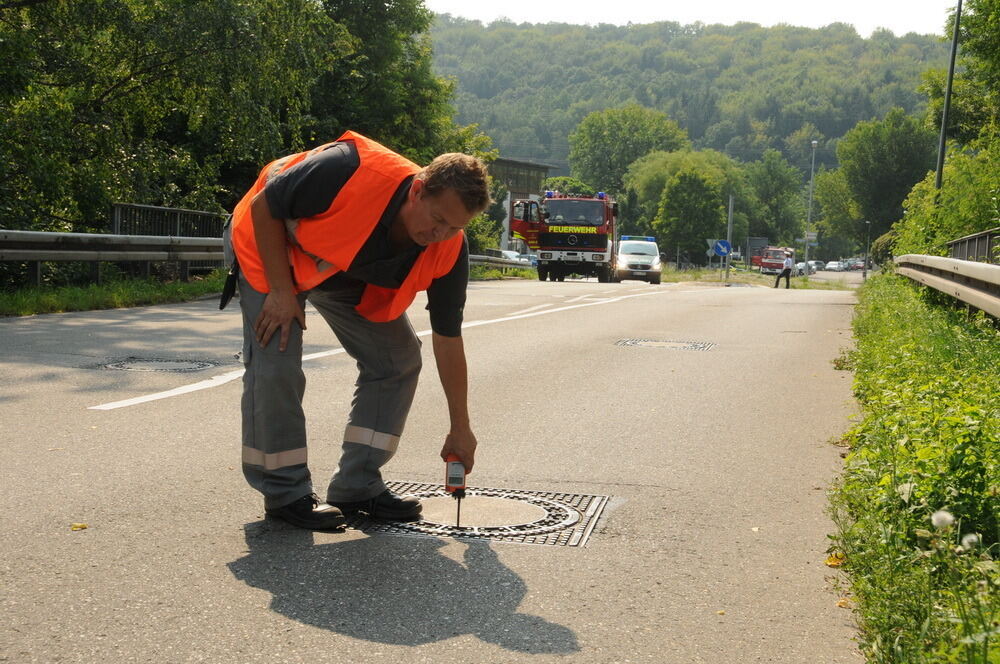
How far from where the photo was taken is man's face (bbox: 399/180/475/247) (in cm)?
388

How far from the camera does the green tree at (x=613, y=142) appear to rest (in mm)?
148125

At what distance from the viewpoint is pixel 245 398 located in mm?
4441

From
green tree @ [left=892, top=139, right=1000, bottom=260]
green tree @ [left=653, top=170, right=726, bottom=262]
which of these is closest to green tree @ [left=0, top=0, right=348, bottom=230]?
A: green tree @ [left=892, top=139, right=1000, bottom=260]

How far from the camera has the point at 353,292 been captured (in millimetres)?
4551

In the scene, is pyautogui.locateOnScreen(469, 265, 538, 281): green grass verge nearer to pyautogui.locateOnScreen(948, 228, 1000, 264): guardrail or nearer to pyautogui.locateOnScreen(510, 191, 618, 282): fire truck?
pyautogui.locateOnScreen(510, 191, 618, 282): fire truck

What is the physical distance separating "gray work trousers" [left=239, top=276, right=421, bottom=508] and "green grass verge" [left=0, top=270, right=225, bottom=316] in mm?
9266

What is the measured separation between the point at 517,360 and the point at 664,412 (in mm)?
2956

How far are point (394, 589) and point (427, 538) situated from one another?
0.66 metres

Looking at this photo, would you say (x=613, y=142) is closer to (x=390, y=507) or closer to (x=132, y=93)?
(x=132, y=93)

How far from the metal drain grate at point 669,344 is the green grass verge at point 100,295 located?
622 cm

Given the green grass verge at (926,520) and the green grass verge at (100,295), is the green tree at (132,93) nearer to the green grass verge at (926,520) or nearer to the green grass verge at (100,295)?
the green grass verge at (100,295)

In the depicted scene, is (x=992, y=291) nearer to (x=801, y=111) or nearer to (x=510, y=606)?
(x=510, y=606)

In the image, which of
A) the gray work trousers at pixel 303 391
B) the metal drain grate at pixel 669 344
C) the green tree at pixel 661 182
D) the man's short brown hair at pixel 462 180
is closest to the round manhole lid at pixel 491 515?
the gray work trousers at pixel 303 391

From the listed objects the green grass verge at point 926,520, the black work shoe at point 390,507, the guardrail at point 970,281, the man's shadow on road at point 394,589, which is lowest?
the man's shadow on road at point 394,589
